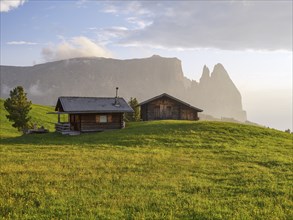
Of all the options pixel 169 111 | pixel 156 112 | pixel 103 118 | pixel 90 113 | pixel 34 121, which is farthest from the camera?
pixel 34 121

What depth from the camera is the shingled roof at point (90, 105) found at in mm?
43312

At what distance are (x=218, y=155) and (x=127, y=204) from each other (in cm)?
1496

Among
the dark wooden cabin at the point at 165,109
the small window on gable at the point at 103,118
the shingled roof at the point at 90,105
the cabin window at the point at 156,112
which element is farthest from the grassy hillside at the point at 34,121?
the cabin window at the point at 156,112

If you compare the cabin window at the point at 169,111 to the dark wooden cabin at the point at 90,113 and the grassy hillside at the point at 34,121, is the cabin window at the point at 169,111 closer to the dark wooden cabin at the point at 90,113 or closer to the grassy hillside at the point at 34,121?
the dark wooden cabin at the point at 90,113

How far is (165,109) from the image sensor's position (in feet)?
198

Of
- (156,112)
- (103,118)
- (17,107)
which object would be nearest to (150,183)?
(103,118)

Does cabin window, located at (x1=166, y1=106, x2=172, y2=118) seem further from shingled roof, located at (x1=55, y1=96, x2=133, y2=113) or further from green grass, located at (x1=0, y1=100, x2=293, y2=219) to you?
green grass, located at (x1=0, y1=100, x2=293, y2=219)

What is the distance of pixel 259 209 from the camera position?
1176cm

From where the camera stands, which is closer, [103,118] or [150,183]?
[150,183]

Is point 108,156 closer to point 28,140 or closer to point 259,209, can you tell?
point 259,209

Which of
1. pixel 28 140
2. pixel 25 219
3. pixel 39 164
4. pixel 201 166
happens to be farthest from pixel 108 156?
pixel 28 140

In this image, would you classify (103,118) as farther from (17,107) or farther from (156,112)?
(156,112)

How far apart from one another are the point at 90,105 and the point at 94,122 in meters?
2.66

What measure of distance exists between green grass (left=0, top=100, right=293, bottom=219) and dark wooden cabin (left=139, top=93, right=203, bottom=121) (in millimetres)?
29500
